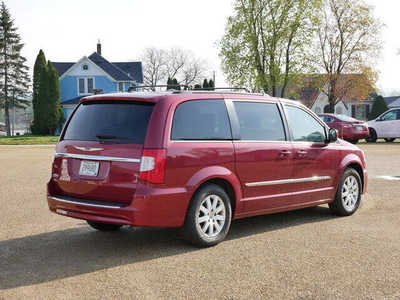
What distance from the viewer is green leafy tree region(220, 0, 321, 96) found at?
4453cm

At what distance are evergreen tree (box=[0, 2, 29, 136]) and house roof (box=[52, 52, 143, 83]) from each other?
1024 cm

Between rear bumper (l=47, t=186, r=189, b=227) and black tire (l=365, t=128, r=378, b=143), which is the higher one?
rear bumper (l=47, t=186, r=189, b=227)

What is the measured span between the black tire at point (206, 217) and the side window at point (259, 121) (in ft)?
2.77

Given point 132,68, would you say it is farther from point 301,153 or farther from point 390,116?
point 301,153

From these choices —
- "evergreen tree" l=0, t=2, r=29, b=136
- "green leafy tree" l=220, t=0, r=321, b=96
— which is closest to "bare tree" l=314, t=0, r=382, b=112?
"green leafy tree" l=220, t=0, r=321, b=96

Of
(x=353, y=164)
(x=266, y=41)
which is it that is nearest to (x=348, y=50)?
(x=266, y=41)

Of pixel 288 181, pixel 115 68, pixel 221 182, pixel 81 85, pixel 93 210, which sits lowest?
pixel 93 210

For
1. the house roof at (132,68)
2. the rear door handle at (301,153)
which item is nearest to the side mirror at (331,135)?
the rear door handle at (301,153)

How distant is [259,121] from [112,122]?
1.99m

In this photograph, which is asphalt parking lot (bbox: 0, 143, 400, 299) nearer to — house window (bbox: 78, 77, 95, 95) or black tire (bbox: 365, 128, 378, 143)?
black tire (bbox: 365, 128, 378, 143)

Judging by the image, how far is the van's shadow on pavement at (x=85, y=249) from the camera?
506 cm

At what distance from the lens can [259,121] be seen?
22.3 feet

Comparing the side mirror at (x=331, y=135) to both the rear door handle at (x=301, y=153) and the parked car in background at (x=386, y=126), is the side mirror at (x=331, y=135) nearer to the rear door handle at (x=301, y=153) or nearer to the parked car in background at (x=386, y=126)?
the rear door handle at (x=301, y=153)

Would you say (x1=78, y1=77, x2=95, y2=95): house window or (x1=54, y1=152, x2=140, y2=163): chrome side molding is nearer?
(x1=54, y1=152, x2=140, y2=163): chrome side molding
